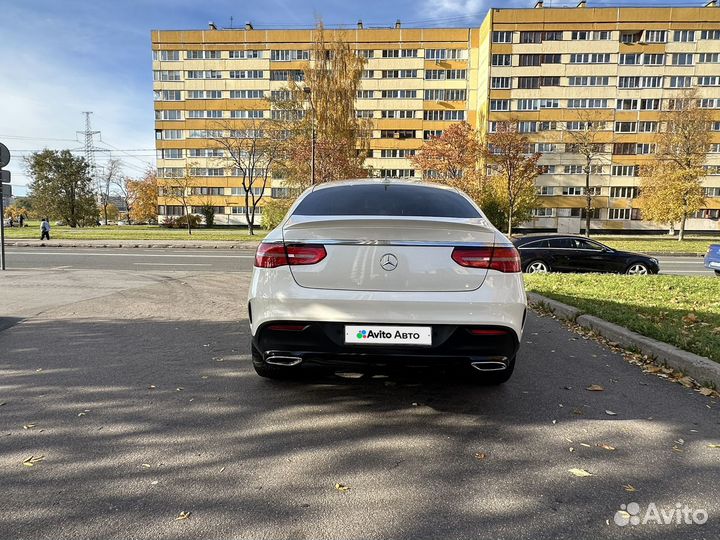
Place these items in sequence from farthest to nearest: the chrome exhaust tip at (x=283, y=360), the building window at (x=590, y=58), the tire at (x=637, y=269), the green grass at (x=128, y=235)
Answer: the building window at (x=590, y=58)
the green grass at (x=128, y=235)
the tire at (x=637, y=269)
the chrome exhaust tip at (x=283, y=360)

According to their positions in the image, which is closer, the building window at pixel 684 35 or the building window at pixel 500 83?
the building window at pixel 684 35

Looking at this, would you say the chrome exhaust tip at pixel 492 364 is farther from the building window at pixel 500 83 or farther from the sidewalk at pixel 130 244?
the building window at pixel 500 83

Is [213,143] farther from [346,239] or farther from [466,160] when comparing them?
[346,239]

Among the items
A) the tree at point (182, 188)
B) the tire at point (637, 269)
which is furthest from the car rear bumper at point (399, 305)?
the tree at point (182, 188)

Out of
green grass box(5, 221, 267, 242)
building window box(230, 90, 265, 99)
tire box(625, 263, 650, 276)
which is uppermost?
building window box(230, 90, 265, 99)

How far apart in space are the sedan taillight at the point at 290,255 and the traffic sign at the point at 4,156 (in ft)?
39.5

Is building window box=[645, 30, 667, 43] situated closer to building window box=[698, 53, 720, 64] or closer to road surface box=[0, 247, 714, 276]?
building window box=[698, 53, 720, 64]

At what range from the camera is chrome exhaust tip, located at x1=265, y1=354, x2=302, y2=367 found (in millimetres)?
3027

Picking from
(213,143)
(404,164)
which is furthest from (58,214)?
(404,164)

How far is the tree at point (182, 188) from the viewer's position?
143 ft

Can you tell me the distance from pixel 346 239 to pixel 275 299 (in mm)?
623

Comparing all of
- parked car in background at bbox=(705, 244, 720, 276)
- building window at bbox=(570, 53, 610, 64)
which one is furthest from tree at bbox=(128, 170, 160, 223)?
parked car in background at bbox=(705, 244, 720, 276)

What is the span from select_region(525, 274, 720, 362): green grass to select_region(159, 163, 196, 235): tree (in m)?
33.5

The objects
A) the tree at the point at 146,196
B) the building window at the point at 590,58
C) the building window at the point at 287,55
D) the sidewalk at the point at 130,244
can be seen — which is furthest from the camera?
the tree at the point at 146,196
